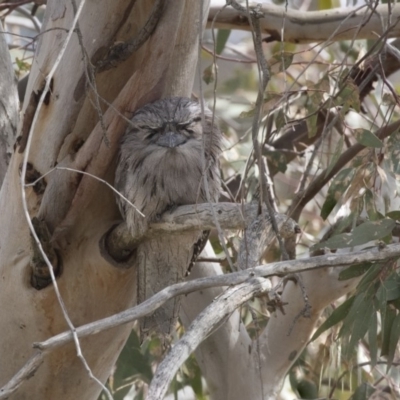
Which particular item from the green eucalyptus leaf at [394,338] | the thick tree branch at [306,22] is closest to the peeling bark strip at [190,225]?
the green eucalyptus leaf at [394,338]

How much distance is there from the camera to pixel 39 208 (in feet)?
7.05

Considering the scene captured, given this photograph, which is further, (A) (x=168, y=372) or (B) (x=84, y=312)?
(B) (x=84, y=312)

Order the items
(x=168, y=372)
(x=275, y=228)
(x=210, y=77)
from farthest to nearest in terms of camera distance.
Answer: (x=210, y=77) → (x=275, y=228) → (x=168, y=372)

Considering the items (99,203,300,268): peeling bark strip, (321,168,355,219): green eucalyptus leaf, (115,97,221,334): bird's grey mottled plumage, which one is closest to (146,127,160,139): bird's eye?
(115,97,221,334): bird's grey mottled plumage

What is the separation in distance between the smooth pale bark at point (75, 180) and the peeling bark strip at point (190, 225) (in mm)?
35

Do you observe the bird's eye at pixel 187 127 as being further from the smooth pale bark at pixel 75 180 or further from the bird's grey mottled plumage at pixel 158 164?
the smooth pale bark at pixel 75 180

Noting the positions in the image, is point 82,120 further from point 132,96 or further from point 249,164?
point 249,164

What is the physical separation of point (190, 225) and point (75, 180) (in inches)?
15.1

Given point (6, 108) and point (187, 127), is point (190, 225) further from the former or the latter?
point (6, 108)

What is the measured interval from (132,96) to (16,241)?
0.51 metres

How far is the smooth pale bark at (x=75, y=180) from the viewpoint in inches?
84.0

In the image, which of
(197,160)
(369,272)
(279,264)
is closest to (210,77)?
(197,160)

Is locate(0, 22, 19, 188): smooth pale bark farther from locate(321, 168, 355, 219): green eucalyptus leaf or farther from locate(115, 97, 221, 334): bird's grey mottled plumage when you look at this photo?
locate(321, 168, 355, 219): green eucalyptus leaf

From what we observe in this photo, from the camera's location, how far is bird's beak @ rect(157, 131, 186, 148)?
2209mm
